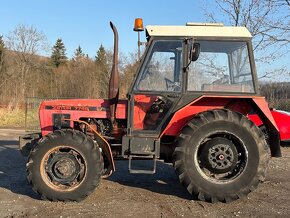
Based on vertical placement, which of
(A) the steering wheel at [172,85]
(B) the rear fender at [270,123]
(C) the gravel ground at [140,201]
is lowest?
(C) the gravel ground at [140,201]

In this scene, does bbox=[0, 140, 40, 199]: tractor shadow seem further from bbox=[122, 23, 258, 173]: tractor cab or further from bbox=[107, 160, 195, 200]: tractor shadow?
bbox=[122, 23, 258, 173]: tractor cab

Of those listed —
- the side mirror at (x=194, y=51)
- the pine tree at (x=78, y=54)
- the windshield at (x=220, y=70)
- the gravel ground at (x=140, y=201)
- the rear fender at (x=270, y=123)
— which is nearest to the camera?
the gravel ground at (x=140, y=201)

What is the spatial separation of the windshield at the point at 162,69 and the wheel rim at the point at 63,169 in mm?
1386

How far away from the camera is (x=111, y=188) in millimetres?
6418

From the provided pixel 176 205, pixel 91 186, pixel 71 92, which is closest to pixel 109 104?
pixel 91 186

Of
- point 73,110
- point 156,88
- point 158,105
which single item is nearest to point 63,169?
point 73,110

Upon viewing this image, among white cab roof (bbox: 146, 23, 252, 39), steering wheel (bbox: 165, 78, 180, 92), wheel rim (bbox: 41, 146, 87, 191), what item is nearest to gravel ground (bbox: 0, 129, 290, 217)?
wheel rim (bbox: 41, 146, 87, 191)

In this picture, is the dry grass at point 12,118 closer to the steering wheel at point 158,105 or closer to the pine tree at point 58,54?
the steering wheel at point 158,105

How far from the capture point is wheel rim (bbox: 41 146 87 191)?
5.70m

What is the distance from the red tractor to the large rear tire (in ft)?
0.05

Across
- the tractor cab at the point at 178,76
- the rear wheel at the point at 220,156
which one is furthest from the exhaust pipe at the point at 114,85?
the rear wheel at the point at 220,156

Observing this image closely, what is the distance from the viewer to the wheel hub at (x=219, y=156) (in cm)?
566

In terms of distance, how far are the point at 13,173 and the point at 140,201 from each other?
10.0ft

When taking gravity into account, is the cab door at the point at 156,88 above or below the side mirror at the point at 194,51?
below
